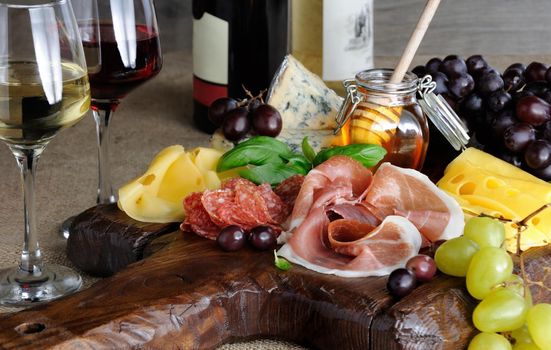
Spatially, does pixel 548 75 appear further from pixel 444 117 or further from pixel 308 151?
pixel 308 151

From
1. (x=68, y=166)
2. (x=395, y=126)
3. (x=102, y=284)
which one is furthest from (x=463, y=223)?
(x=68, y=166)

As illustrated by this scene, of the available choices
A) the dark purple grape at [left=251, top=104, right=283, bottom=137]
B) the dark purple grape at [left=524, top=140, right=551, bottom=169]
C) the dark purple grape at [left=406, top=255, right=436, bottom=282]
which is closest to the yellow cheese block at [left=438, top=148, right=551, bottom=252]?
the dark purple grape at [left=524, top=140, right=551, bottom=169]

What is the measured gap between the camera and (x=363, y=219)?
1205 millimetres

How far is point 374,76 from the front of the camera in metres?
1.42

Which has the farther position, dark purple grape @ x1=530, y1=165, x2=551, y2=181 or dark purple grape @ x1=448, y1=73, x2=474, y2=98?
dark purple grape @ x1=448, y1=73, x2=474, y2=98

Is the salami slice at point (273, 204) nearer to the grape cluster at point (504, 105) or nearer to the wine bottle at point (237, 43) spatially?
the grape cluster at point (504, 105)

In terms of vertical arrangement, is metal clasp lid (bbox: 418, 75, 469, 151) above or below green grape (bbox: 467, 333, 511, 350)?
above

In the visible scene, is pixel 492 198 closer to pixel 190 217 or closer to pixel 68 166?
pixel 190 217

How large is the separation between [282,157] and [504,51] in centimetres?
134

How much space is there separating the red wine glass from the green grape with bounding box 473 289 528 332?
0.59 m

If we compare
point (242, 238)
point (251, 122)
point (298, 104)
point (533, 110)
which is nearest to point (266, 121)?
point (251, 122)

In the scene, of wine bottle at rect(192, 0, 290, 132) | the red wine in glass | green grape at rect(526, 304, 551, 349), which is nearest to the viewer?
green grape at rect(526, 304, 551, 349)

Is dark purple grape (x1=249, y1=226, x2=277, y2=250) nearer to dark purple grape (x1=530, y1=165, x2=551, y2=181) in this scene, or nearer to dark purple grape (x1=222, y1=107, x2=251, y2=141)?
dark purple grape (x1=222, y1=107, x2=251, y2=141)

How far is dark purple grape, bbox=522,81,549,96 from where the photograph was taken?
152cm
